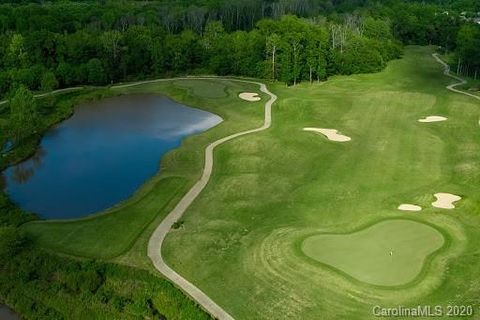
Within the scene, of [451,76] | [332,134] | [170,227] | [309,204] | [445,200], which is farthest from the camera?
[451,76]

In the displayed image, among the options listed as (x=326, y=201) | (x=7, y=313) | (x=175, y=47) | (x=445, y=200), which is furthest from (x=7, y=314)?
(x=175, y=47)

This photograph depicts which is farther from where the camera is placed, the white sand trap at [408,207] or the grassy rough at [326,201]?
the white sand trap at [408,207]

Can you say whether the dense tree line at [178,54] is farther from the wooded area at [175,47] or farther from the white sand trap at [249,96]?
the white sand trap at [249,96]

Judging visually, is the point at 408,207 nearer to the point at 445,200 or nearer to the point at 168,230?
the point at 445,200

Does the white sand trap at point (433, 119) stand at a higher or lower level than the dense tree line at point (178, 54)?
lower

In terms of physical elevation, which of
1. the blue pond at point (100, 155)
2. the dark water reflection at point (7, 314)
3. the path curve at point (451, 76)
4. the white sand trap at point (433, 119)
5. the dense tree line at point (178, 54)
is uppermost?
the dense tree line at point (178, 54)

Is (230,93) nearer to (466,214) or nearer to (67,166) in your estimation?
(67,166)

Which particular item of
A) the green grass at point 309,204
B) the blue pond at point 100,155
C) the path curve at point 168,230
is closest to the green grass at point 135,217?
the green grass at point 309,204
